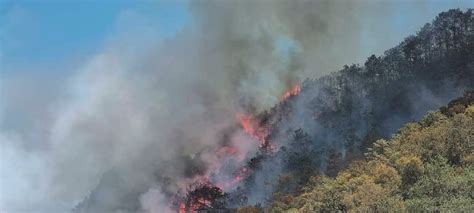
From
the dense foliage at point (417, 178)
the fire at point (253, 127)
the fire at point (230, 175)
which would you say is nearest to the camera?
the dense foliage at point (417, 178)

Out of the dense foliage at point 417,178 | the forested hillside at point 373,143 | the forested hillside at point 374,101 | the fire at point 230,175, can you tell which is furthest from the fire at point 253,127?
the dense foliage at point 417,178

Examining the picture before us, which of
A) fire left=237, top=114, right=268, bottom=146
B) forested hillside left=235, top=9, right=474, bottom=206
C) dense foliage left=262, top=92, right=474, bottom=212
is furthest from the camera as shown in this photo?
fire left=237, top=114, right=268, bottom=146

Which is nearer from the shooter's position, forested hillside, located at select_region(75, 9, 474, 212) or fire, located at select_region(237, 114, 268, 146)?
forested hillside, located at select_region(75, 9, 474, 212)

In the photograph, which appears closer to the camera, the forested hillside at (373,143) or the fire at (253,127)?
the forested hillside at (373,143)

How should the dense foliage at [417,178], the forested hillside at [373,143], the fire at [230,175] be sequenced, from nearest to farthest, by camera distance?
the dense foliage at [417,178], the forested hillside at [373,143], the fire at [230,175]

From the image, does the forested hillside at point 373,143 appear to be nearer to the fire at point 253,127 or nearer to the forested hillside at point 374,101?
the forested hillside at point 374,101

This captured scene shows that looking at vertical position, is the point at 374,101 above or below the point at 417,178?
above

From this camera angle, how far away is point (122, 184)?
5032 inches

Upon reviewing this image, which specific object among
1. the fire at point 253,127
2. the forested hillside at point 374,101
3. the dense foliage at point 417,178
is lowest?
the dense foliage at point 417,178

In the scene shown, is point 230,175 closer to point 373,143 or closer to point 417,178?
point 373,143

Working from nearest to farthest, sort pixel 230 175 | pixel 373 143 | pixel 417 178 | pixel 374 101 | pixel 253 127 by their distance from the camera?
pixel 417 178 < pixel 373 143 < pixel 374 101 < pixel 230 175 < pixel 253 127

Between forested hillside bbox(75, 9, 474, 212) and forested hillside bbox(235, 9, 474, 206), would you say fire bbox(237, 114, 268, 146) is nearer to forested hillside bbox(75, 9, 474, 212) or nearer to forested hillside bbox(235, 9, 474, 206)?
forested hillside bbox(75, 9, 474, 212)

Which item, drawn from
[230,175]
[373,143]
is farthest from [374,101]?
[230,175]

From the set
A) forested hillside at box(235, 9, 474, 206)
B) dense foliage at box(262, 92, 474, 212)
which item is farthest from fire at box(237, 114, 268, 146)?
dense foliage at box(262, 92, 474, 212)
